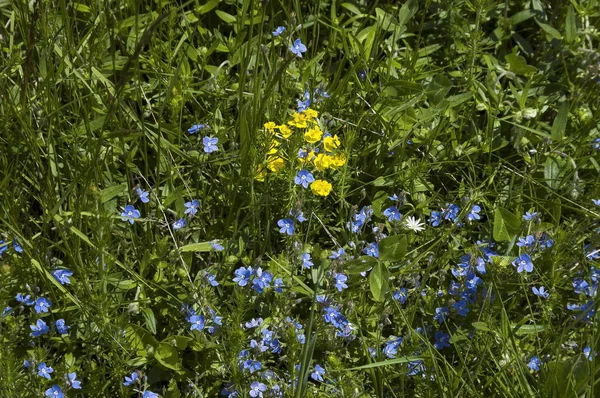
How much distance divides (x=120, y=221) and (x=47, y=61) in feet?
1.96

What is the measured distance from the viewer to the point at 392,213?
9.83 ft

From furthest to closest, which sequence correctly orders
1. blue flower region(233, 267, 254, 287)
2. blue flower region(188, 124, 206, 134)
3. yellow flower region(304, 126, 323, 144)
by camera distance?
blue flower region(188, 124, 206, 134)
yellow flower region(304, 126, 323, 144)
blue flower region(233, 267, 254, 287)

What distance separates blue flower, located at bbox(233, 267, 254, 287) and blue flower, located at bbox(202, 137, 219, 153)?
496 mm

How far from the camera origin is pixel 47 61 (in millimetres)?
2781

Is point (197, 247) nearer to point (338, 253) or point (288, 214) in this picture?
point (288, 214)

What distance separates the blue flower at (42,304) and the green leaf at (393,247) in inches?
42.8

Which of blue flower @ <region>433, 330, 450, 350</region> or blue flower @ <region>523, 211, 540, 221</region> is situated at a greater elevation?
blue flower @ <region>523, 211, 540, 221</region>

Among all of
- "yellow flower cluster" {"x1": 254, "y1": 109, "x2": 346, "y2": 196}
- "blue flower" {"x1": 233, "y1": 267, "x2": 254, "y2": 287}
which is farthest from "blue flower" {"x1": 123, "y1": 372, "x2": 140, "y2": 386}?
"yellow flower cluster" {"x1": 254, "y1": 109, "x2": 346, "y2": 196}

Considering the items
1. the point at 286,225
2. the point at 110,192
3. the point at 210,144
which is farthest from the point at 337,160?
the point at 110,192

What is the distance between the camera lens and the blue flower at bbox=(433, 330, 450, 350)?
2.76 metres

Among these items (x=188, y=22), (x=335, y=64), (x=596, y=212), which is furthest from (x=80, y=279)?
(x=596, y=212)

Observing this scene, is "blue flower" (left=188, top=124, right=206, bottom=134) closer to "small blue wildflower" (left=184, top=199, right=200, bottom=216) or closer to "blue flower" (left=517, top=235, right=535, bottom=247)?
"small blue wildflower" (left=184, top=199, right=200, bottom=216)

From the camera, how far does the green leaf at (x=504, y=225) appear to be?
2879 mm

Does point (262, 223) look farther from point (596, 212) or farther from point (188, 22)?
point (596, 212)
